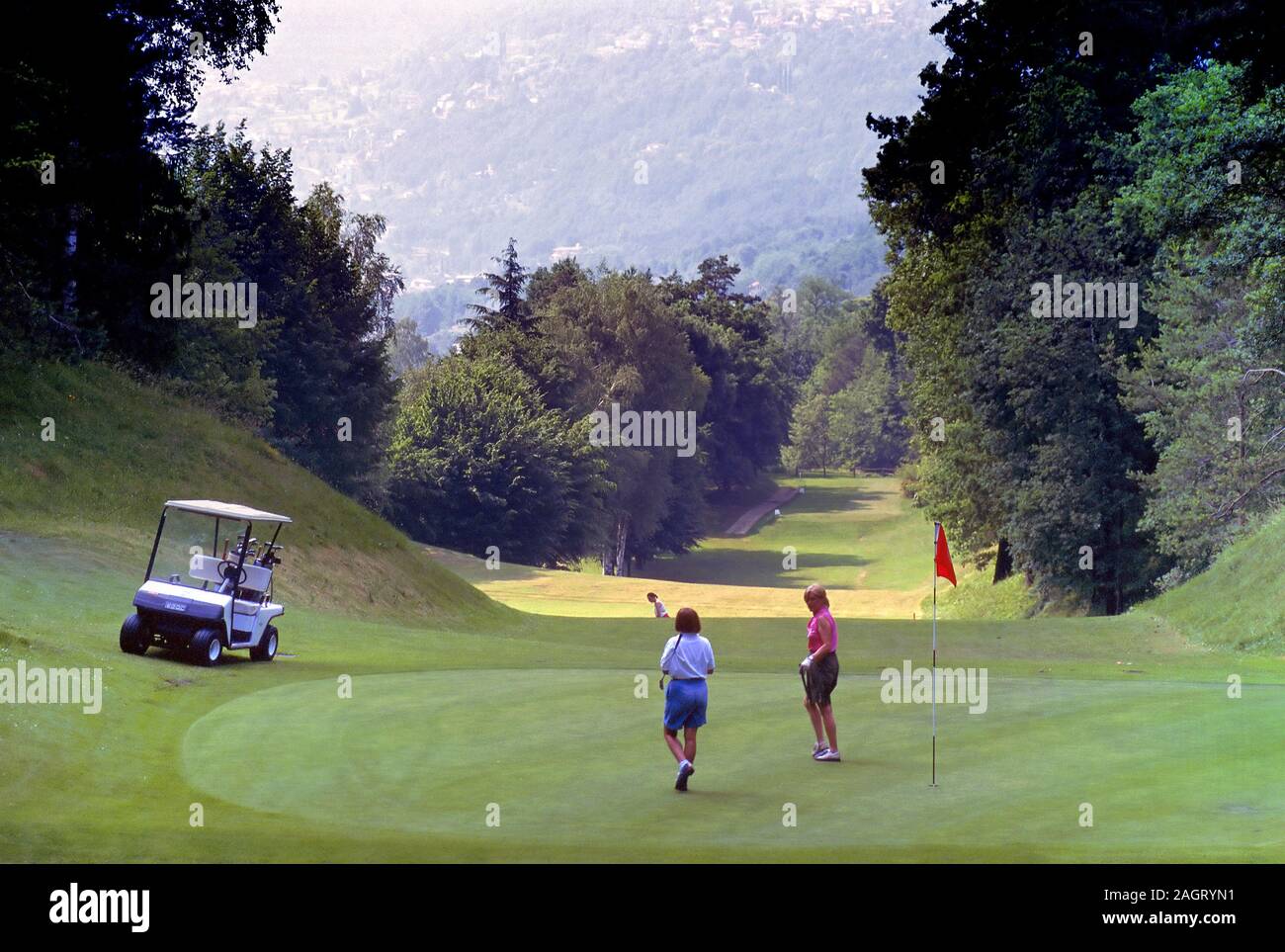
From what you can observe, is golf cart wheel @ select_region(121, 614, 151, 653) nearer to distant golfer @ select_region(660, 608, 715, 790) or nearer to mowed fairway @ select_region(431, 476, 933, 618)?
distant golfer @ select_region(660, 608, 715, 790)

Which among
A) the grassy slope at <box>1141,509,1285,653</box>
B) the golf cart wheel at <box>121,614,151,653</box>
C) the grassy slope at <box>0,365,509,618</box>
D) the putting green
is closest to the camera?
the putting green

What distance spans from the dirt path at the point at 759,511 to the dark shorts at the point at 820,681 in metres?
134

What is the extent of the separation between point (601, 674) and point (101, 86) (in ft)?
104

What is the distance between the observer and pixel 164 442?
48.0m

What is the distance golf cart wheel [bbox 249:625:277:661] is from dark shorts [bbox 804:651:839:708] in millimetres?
13885

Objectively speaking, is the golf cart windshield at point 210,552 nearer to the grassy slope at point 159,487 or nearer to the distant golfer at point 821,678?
the grassy slope at point 159,487

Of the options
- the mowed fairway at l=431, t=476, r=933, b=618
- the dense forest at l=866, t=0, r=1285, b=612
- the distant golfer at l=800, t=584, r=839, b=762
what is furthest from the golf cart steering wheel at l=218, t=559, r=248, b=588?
the mowed fairway at l=431, t=476, r=933, b=618

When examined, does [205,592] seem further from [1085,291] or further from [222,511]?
[1085,291]

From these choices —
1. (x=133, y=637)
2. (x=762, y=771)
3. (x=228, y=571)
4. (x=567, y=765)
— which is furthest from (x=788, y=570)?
(x=567, y=765)

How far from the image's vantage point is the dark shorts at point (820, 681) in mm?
19188

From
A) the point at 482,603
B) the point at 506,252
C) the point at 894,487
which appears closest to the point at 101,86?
the point at 482,603

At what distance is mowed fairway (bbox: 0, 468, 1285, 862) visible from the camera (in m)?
14.8

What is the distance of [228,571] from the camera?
92.4 feet

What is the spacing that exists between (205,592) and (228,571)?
2.16ft
